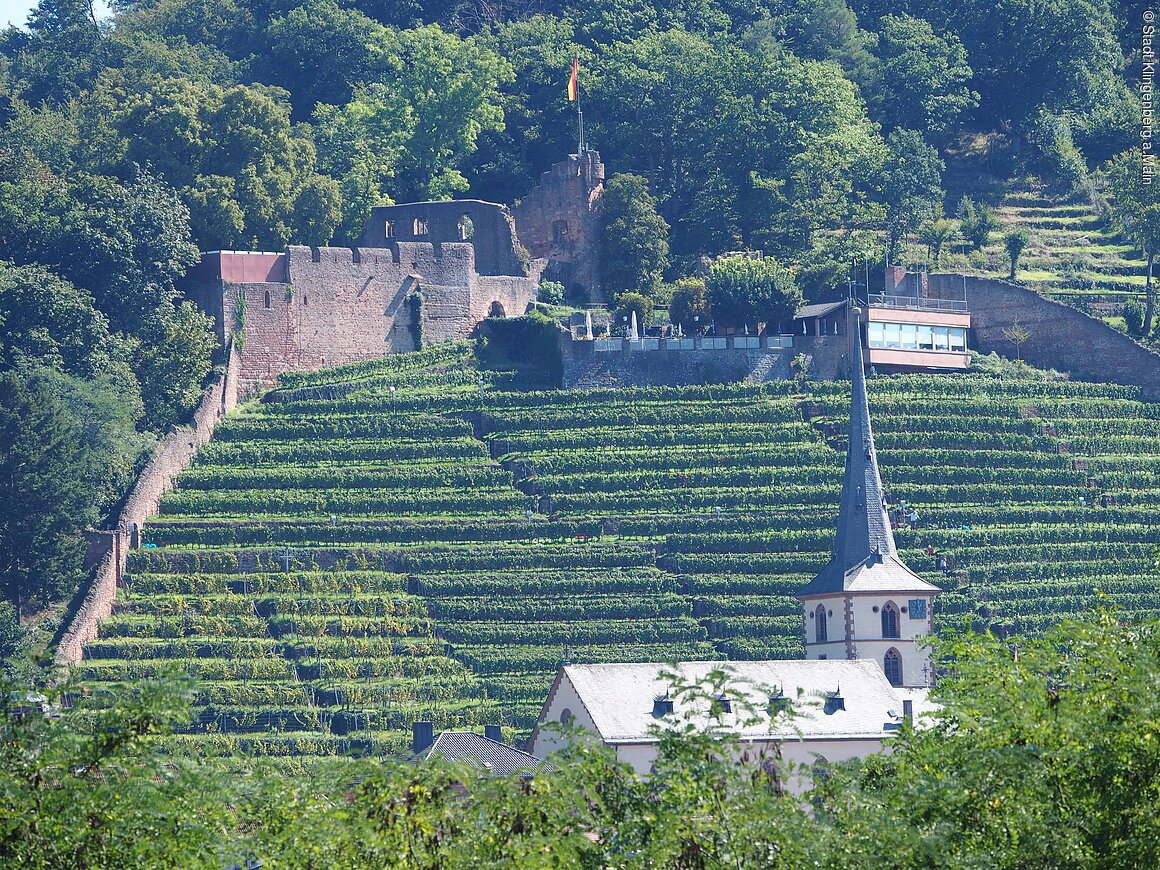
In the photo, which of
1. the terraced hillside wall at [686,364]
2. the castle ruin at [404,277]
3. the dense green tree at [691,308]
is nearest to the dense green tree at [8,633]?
the castle ruin at [404,277]

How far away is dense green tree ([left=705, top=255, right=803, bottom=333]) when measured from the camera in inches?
3019

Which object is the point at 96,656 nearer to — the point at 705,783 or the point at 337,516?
the point at 337,516

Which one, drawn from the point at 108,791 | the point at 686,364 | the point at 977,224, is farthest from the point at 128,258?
the point at 108,791

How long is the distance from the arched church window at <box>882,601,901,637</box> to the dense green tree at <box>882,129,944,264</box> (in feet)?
75.1

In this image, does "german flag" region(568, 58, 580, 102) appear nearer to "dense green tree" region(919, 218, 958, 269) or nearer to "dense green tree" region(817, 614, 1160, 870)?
"dense green tree" region(919, 218, 958, 269)

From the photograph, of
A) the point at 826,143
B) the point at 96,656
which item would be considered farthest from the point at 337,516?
the point at 826,143

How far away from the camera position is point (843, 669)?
60406 mm

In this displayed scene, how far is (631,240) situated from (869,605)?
19612 mm

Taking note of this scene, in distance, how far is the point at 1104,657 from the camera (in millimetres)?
28672

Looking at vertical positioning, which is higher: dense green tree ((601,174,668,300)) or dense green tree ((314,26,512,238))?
dense green tree ((314,26,512,238))

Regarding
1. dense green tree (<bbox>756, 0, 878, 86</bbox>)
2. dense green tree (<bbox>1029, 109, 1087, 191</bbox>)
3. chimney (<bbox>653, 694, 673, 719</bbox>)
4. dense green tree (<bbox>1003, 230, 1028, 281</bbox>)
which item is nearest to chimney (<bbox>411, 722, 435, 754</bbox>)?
chimney (<bbox>653, 694, 673, 719</bbox>)

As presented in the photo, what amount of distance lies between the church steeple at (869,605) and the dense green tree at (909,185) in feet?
69.4

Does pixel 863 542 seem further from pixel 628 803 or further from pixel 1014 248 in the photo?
pixel 628 803

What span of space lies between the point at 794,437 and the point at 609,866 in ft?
144
